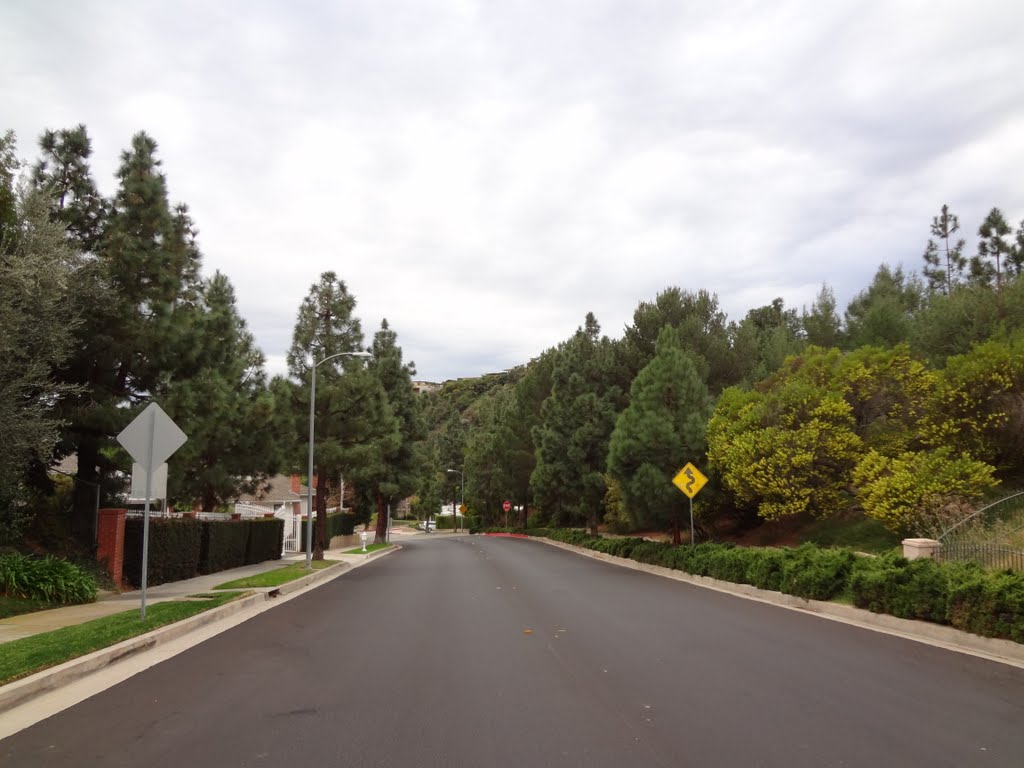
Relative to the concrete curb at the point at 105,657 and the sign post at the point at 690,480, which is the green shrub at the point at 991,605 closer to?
the concrete curb at the point at 105,657

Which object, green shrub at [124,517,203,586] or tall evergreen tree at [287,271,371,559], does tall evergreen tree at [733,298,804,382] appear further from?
green shrub at [124,517,203,586]

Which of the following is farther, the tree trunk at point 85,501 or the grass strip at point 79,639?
the tree trunk at point 85,501

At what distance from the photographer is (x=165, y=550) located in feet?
73.6

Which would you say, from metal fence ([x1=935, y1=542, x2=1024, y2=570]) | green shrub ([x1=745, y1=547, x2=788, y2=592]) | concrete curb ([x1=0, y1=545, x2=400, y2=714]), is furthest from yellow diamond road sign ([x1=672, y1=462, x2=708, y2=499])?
concrete curb ([x1=0, y1=545, x2=400, y2=714])

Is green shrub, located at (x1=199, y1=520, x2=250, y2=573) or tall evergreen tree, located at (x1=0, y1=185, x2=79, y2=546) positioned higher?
tall evergreen tree, located at (x1=0, y1=185, x2=79, y2=546)

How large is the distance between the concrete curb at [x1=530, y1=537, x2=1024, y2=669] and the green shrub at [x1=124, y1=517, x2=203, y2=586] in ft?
47.6

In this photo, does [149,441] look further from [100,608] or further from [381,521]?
[381,521]

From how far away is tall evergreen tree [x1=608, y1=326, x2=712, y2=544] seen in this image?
89.7 ft

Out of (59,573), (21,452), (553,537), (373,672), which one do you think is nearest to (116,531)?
(59,573)

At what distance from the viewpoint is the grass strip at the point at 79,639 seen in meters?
9.22

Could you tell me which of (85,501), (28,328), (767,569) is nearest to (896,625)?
(767,569)

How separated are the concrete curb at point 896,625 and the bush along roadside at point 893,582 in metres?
0.12

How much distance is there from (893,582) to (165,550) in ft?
59.9

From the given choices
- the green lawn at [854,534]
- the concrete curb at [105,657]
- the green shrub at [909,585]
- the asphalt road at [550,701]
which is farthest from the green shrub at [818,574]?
Answer: the concrete curb at [105,657]
